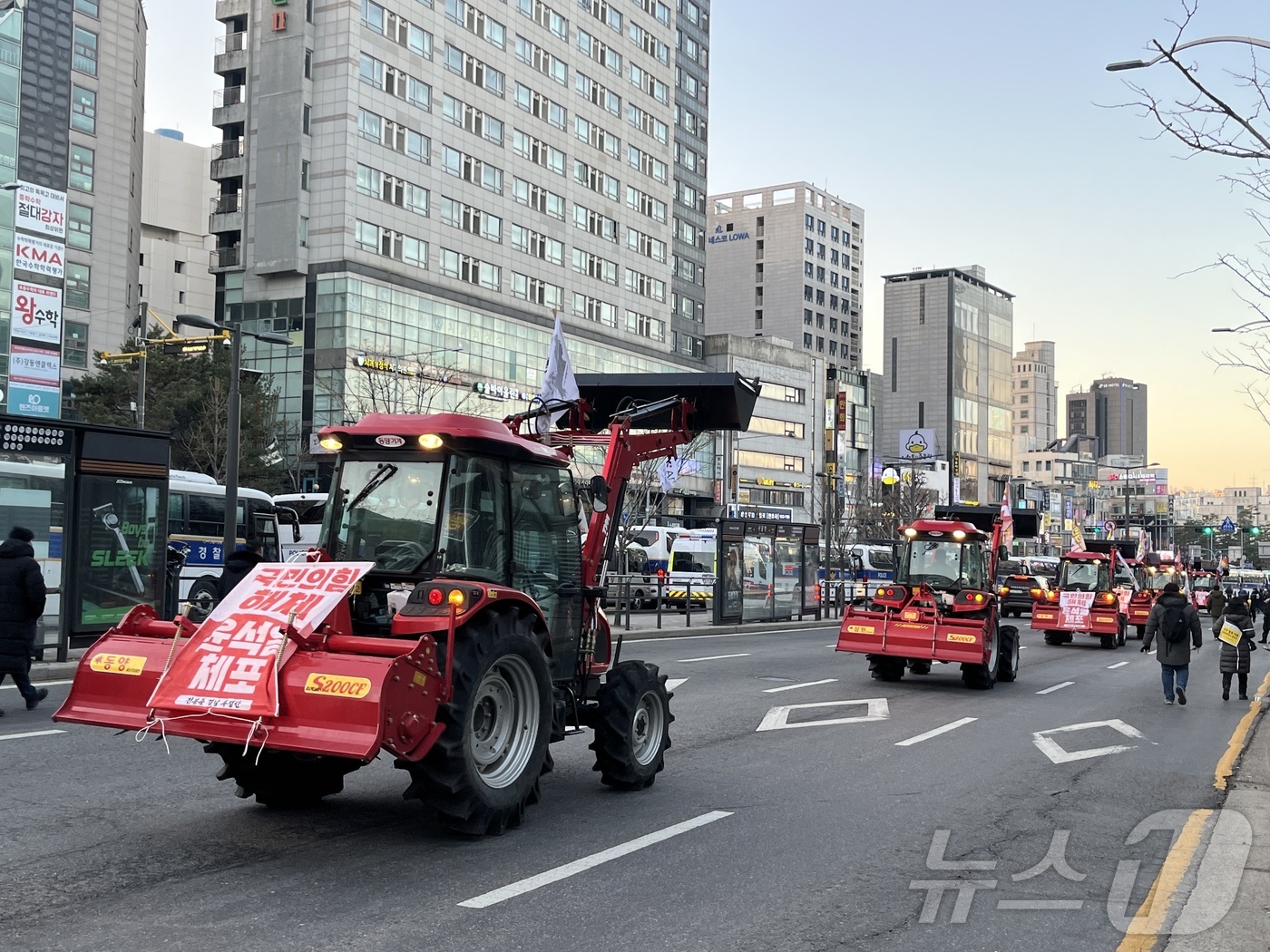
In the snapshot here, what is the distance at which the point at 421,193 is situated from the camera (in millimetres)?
60875

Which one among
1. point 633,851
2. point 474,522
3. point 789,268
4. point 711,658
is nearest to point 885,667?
point 711,658

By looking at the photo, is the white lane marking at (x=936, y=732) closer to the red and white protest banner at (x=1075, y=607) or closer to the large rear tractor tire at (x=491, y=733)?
the large rear tractor tire at (x=491, y=733)

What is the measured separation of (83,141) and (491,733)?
257 ft

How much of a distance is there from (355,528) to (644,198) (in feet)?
246

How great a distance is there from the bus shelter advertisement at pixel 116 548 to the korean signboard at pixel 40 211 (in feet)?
85.7

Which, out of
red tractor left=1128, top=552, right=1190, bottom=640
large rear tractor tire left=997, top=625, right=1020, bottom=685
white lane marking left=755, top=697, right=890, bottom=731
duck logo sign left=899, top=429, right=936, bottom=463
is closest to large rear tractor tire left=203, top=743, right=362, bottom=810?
white lane marking left=755, top=697, right=890, bottom=731

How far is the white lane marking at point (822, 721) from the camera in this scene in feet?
45.3

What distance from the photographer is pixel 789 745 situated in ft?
40.1

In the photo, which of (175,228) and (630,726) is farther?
(175,228)

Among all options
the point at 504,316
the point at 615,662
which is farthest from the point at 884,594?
the point at 504,316

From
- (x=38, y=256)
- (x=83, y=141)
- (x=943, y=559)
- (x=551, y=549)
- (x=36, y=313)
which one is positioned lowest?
(x=943, y=559)

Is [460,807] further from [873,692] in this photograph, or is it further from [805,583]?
[805,583]

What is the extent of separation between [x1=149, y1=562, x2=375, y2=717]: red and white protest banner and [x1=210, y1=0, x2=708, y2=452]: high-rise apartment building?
47397 mm

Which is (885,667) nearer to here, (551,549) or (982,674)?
(982,674)
